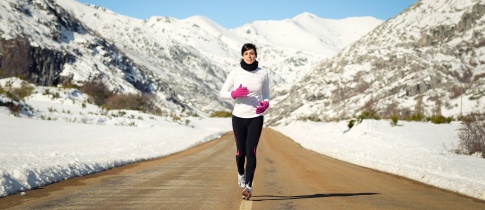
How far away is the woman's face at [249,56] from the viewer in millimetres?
7352

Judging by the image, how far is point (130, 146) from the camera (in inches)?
820

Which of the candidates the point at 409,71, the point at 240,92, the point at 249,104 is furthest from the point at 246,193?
the point at 409,71

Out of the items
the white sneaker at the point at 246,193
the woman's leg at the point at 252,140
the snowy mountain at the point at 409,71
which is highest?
the snowy mountain at the point at 409,71

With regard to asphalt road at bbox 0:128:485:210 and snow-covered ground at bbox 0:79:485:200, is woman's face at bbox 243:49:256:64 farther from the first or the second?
snow-covered ground at bbox 0:79:485:200

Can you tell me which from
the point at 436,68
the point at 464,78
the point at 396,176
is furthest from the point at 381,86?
the point at 396,176

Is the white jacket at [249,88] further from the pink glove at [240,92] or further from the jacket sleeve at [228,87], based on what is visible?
the pink glove at [240,92]

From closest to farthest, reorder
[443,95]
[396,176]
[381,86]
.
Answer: [396,176] → [443,95] → [381,86]

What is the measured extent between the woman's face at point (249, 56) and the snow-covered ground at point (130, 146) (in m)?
3.99

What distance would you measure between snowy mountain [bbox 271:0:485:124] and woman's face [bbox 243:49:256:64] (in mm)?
68873

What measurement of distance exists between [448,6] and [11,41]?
103 meters

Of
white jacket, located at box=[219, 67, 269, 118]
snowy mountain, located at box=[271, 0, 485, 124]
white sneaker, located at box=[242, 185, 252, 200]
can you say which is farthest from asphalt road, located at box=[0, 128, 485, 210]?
snowy mountain, located at box=[271, 0, 485, 124]

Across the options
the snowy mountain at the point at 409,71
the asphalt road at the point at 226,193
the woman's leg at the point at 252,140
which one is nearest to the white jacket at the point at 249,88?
the woman's leg at the point at 252,140

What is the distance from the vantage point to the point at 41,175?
848cm

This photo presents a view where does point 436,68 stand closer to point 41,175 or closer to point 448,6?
point 448,6
